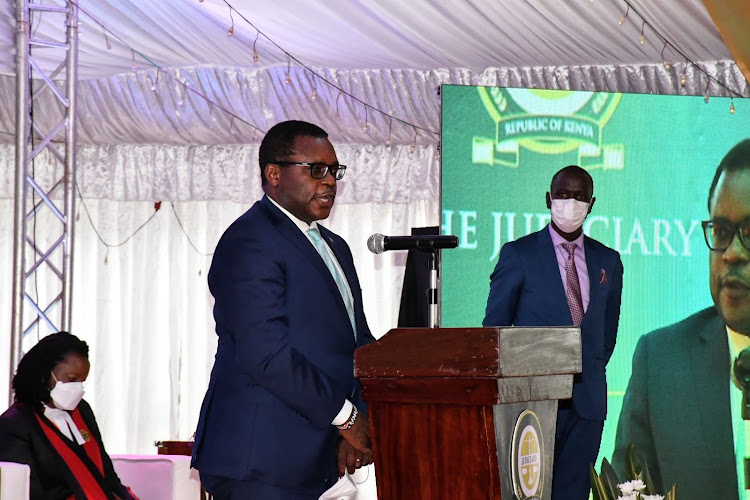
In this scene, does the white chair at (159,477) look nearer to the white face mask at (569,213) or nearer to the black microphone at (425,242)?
the white face mask at (569,213)

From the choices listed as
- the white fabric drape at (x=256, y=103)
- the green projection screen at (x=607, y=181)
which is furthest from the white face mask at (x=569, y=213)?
the white fabric drape at (x=256, y=103)

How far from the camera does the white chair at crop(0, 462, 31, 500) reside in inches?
175

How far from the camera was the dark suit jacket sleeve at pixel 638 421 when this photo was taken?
17.8 ft

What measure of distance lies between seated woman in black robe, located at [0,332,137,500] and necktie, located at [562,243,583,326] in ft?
6.99

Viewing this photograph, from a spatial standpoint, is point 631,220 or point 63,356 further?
point 631,220

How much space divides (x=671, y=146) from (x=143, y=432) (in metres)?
5.49

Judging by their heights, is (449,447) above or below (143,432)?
above

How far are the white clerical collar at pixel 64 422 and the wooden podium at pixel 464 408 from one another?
2926 millimetres

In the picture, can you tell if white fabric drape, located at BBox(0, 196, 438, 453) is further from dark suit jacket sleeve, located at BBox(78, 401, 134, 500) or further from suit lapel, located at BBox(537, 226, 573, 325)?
suit lapel, located at BBox(537, 226, 573, 325)

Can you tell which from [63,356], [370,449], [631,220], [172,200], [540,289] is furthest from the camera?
[172,200]

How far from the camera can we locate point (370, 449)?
257cm

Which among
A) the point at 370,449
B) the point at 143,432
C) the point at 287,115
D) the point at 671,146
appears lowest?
the point at 143,432

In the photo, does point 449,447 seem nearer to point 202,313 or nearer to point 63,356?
point 63,356

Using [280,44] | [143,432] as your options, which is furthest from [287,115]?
[143,432]
